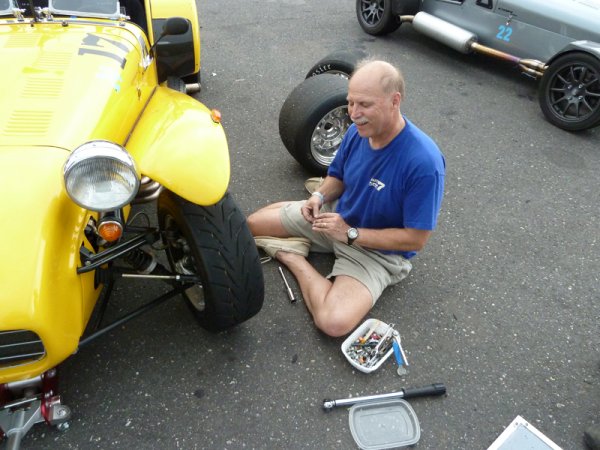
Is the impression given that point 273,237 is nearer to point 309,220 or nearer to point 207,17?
point 309,220

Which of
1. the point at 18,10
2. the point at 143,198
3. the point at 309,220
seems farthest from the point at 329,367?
the point at 18,10

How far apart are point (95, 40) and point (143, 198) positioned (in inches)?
42.3

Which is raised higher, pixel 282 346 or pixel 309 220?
pixel 309 220

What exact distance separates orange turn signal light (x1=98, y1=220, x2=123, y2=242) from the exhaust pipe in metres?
4.33

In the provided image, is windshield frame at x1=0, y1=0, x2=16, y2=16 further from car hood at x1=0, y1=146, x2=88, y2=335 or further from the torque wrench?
the torque wrench

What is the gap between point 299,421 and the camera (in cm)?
216

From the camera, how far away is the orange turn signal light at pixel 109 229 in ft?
5.73

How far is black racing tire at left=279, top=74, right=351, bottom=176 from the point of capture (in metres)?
3.23

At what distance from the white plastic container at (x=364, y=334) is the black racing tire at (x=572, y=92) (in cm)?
308

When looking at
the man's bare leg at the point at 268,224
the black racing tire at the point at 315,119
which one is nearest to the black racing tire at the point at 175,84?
the black racing tire at the point at 315,119

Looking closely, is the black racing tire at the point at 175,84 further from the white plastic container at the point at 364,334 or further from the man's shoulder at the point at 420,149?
the white plastic container at the point at 364,334

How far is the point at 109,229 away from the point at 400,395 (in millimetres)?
1457

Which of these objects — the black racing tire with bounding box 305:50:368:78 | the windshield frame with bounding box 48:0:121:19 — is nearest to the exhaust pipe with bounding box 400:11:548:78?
the black racing tire with bounding box 305:50:368:78

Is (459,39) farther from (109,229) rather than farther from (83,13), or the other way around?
(109,229)
